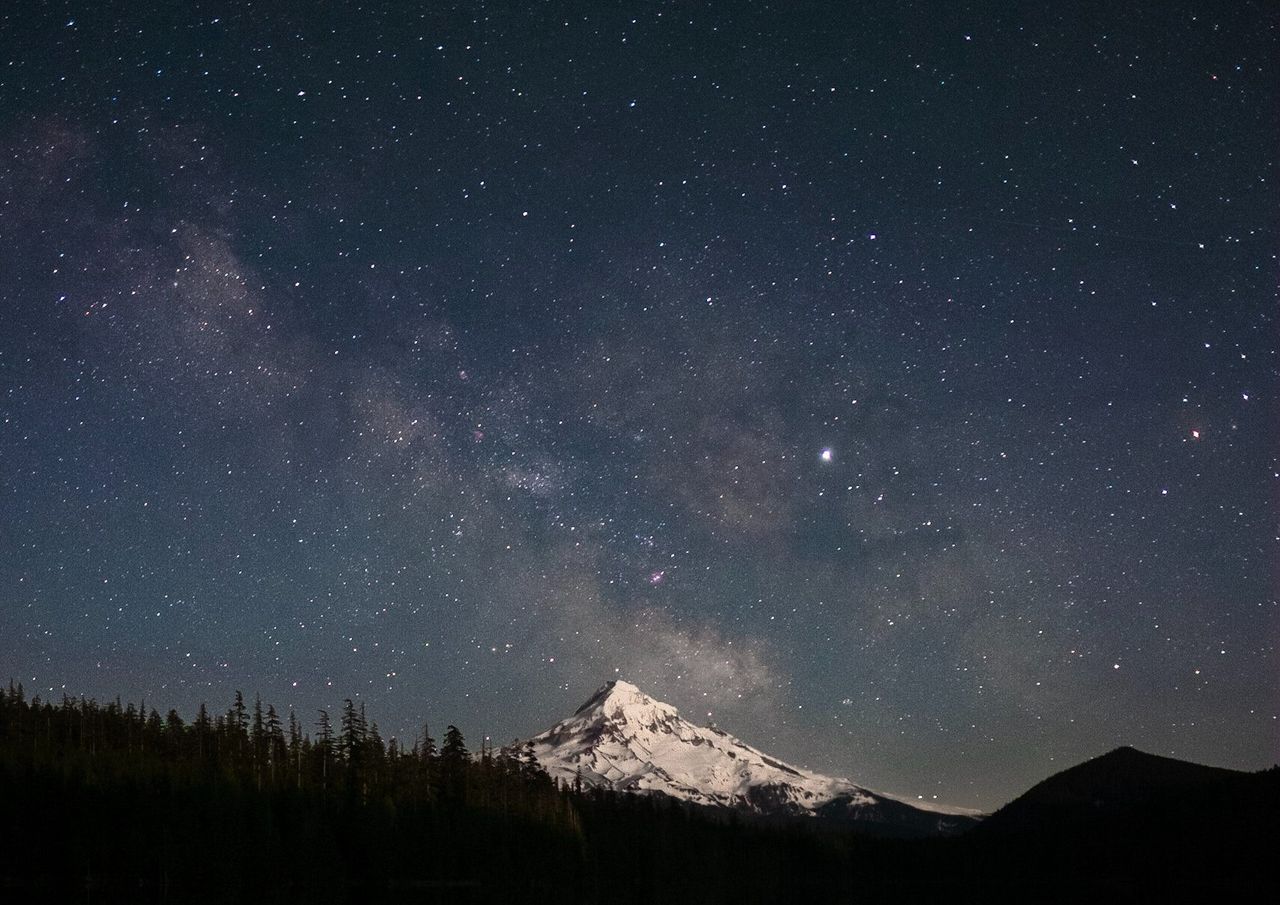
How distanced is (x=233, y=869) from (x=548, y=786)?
60359 millimetres

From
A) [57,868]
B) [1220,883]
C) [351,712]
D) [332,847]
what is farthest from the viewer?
[1220,883]

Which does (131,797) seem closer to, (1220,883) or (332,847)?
(332,847)

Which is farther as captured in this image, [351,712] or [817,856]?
[817,856]

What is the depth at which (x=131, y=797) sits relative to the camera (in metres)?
98.8

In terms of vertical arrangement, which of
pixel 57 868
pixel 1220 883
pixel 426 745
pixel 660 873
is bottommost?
pixel 1220 883

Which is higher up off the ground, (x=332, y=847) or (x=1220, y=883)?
(x=332, y=847)

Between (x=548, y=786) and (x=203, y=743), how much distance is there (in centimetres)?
4895

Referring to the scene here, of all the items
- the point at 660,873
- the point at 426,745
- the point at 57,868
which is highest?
the point at 426,745

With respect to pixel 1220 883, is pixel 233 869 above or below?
above

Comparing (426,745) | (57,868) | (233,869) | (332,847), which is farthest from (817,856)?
(57,868)

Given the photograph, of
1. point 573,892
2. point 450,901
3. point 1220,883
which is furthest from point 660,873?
point 1220,883

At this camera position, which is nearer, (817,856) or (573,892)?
(573,892)

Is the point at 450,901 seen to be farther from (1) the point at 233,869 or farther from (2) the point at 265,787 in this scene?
(2) the point at 265,787

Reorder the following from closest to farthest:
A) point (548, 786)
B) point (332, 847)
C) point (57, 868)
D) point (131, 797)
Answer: point (57, 868), point (131, 797), point (332, 847), point (548, 786)
